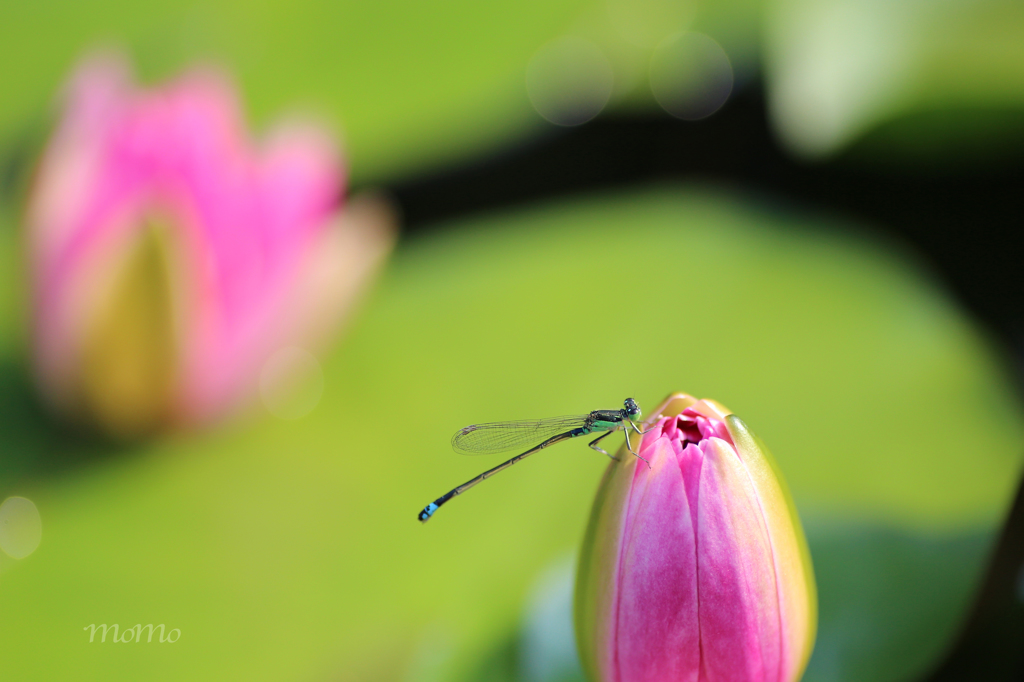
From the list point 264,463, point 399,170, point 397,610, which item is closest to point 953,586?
point 397,610

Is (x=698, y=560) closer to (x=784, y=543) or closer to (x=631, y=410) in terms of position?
(x=784, y=543)

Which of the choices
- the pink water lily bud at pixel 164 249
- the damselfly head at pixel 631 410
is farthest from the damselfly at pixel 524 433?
the pink water lily bud at pixel 164 249

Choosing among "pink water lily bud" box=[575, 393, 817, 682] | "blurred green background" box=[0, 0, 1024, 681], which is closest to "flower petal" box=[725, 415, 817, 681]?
"pink water lily bud" box=[575, 393, 817, 682]

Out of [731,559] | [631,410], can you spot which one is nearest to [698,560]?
[731,559]

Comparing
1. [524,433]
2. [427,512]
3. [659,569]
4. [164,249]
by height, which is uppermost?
[164,249]

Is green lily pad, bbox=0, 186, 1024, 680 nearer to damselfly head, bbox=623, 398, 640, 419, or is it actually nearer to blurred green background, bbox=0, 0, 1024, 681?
blurred green background, bbox=0, 0, 1024, 681

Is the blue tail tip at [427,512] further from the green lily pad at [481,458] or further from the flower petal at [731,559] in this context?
the flower petal at [731,559]

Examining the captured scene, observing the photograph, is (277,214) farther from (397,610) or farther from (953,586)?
(953,586)
